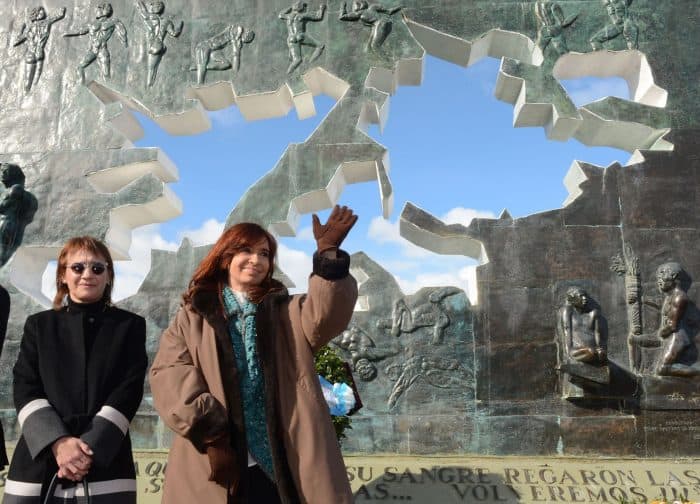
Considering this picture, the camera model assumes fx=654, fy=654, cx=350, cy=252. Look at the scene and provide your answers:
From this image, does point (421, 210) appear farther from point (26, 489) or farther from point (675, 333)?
point (26, 489)

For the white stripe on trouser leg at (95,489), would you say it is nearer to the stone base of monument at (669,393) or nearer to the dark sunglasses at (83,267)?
the dark sunglasses at (83,267)

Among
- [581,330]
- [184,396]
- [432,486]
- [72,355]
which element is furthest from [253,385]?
[581,330]

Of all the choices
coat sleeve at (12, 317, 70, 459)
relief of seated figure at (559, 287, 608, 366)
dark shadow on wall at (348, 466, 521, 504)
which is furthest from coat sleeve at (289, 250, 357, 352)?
relief of seated figure at (559, 287, 608, 366)

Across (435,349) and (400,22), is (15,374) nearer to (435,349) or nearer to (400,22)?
(435,349)

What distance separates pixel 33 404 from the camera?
2.97 meters

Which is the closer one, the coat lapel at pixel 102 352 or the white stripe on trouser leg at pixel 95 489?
the white stripe on trouser leg at pixel 95 489

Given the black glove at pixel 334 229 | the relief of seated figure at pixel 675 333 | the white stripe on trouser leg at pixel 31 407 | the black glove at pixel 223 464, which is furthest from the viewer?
the relief of seated figure at pixel 675 333

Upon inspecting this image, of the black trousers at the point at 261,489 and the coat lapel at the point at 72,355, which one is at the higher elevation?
the coat lapel at the point at 72,355

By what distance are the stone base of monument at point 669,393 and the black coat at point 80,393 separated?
5.74 metres

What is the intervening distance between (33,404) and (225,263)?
1100mm

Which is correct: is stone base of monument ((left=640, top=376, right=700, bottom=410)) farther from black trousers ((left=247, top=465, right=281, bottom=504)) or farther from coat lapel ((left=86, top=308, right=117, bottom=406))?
coat lapel ((left=86, top=308, right=117, bottom=406))

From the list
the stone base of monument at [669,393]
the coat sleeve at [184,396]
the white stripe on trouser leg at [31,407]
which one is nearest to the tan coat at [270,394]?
the coat sleeve at [184,396]

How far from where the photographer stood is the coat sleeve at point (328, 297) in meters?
2.57

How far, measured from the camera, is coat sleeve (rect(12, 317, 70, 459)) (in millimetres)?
2850
